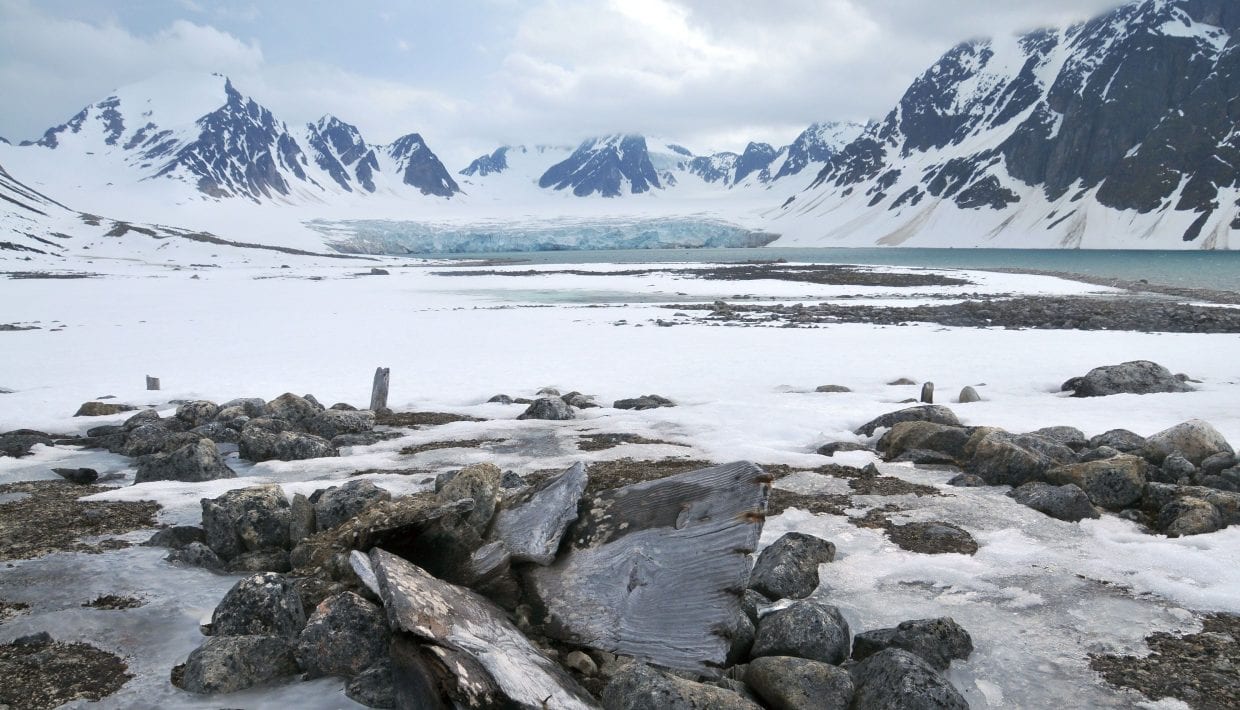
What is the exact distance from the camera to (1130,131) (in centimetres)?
19950

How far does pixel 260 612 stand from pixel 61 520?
435 cm

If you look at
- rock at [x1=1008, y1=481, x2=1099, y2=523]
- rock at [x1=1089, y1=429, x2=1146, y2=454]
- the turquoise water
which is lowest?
rock at [x1=1008, y1=481, x2=1099, y2=523]

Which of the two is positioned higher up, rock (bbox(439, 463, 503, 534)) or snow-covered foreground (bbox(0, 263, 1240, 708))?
rock (bbox(439, 463, 503, 534))

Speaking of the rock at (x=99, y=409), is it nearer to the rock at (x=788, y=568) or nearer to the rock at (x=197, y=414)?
the rock at (x=197, y=414)

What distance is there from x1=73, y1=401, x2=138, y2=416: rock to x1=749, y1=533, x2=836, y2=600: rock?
13.6m

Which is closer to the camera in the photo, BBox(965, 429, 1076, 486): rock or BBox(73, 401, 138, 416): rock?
BBox(965, 429, 1076, 486): rock

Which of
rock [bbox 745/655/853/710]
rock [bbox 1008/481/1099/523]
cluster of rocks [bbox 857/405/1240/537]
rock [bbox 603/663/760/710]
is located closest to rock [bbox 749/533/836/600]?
rock [bbox 745/655/853/710]

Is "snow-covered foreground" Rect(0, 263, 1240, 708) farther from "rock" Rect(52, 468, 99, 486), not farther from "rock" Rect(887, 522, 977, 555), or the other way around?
"rock" Rect(52, 468, 99, 486)

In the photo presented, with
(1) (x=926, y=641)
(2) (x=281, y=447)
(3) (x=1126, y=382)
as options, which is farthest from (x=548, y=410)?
(3) (x=1126, y=382)

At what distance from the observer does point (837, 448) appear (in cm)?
1159

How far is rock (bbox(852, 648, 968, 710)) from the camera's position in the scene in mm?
4602

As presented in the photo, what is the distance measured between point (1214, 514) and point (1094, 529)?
1.10 meters

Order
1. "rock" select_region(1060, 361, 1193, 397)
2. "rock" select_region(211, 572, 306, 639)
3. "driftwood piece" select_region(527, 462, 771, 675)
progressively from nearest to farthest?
1. "driftwood piece" select_region(527, 462, 771, 675)
2. "rock" select_region(211, 572, 306, 639)
3. "rock" select_region(1060, 361, 1193, 397)

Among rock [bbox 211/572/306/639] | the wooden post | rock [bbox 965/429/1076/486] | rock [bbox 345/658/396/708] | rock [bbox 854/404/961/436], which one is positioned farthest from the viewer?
the wooden post
